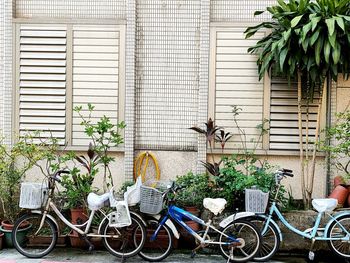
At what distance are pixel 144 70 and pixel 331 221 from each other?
400 centimetres

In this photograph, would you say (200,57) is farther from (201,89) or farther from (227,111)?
(227,111)

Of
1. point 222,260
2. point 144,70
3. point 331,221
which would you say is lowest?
point 222,260

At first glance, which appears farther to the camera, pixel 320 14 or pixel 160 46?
pixel 160 46

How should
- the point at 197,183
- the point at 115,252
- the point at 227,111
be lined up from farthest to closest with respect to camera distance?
the point at 227,111, the point at 197,183, the point at 115,252

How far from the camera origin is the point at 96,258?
697 cm

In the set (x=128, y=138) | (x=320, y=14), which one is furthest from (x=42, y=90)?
(x=320, y=14)

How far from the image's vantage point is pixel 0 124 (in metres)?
8.12

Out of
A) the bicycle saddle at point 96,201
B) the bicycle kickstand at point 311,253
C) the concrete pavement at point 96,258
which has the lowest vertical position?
the concrete pavement at point 96,258

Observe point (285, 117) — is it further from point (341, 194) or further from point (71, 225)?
point (71, 225)

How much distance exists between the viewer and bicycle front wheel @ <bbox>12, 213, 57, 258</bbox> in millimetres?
6977

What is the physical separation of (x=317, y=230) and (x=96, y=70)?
15.0ft

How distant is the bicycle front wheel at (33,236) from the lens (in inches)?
275

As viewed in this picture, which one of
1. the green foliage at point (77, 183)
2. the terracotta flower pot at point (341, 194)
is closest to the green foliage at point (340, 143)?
the terracotta flower pot at point (341, 194)

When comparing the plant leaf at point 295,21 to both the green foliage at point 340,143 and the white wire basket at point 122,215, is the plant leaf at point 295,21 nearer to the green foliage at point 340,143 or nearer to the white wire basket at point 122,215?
the green foliage at point 340,143
